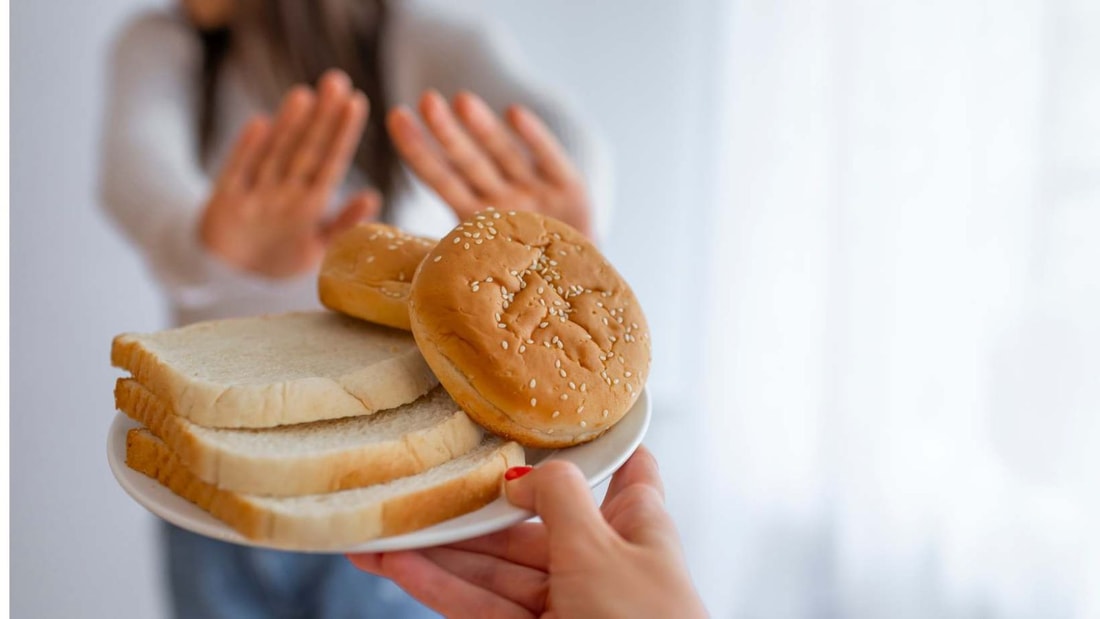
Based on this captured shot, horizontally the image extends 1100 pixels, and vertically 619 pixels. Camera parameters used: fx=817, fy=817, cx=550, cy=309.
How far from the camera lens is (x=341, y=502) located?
1.12 m

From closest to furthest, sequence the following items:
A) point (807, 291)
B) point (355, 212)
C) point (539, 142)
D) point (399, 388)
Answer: point (399, 388), point (355, 212), point (539, 142), point (807, 291)

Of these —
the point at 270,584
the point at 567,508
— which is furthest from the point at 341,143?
the point at 567,508

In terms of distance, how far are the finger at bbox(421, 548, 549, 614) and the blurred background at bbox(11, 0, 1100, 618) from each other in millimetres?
1598

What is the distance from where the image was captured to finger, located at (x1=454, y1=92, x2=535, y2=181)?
2691 millimetres

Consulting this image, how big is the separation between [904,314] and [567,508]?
2.12m

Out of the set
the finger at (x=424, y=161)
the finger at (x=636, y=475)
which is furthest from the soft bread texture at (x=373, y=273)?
the finger at (x=424, y=161)

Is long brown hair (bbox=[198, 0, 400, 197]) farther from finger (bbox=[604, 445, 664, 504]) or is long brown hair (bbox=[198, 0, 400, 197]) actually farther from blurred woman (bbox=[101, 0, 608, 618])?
finger (bbox=[604, 445, 664, 504])

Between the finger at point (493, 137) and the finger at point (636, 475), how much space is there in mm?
1515

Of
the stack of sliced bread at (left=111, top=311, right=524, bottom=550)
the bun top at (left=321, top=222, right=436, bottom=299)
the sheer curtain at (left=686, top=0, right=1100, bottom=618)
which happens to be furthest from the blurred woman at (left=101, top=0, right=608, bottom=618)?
the stack of sliced bread at (left=111, top=311, right=524, bottom=550)

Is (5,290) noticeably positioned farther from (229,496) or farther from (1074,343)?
(1074,343)

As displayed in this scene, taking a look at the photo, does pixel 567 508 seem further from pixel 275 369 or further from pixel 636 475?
pixel 275 369

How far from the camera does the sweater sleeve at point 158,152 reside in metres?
2.44

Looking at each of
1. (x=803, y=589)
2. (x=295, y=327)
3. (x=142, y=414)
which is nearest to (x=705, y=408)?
(x=803, y=589)

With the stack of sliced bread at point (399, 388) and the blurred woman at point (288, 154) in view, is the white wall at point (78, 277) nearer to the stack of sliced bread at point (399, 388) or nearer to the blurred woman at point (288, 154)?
the blurred woman at point (288, 154)
